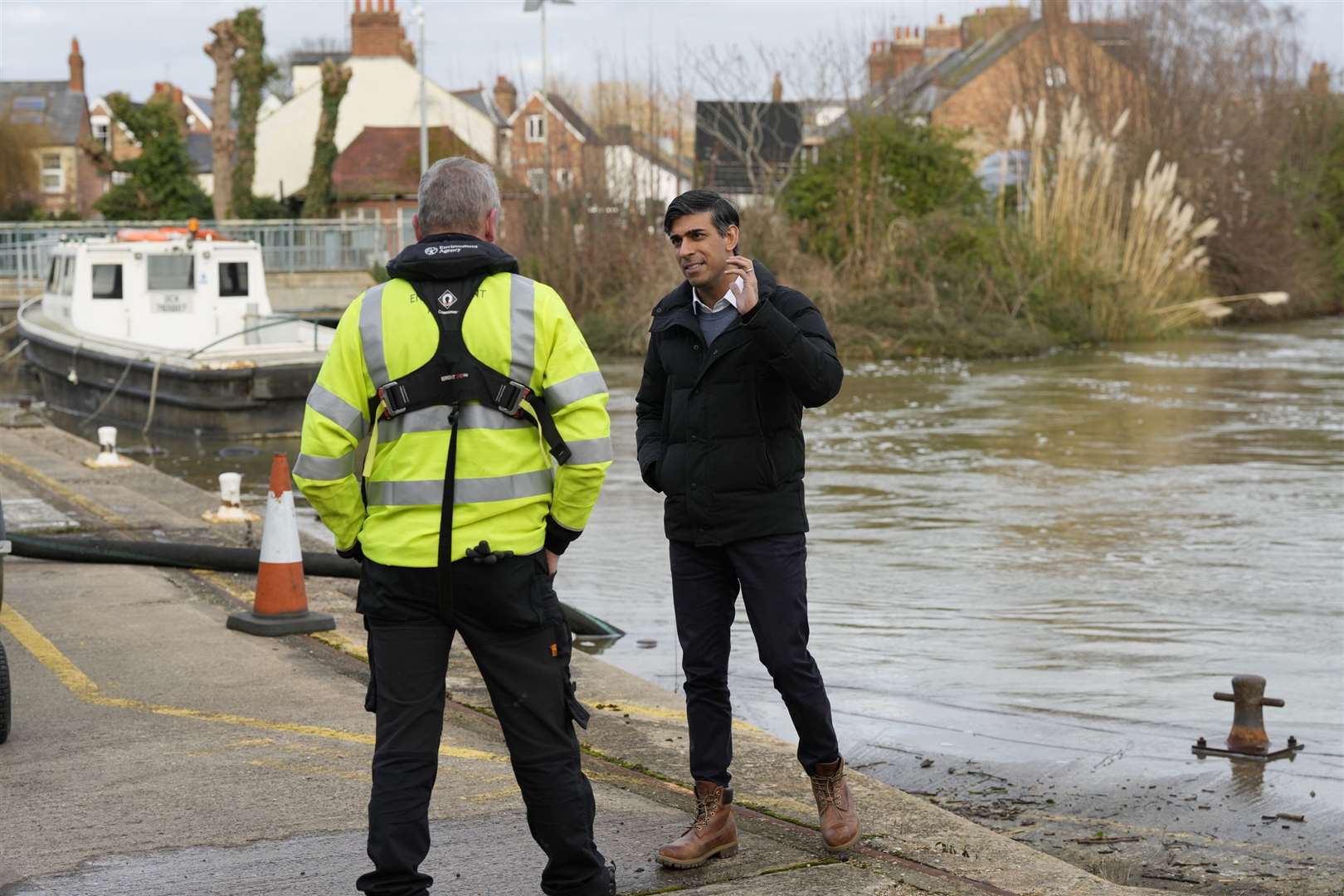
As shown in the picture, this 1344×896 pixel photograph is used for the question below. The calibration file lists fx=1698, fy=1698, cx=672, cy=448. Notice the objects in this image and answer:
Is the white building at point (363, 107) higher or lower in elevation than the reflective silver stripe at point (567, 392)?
higher

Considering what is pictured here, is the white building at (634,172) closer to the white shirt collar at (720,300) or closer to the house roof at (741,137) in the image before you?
the house roof at (741,137)

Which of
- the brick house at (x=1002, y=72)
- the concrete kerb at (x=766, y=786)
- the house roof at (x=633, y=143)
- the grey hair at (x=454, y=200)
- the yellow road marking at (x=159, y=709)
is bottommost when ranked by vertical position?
the concrete kerb at (x=766, y=786)

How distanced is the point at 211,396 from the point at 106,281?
4.60m

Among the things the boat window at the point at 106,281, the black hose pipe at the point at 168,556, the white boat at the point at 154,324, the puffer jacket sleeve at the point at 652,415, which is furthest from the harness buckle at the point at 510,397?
the boat window at the point at 106,281

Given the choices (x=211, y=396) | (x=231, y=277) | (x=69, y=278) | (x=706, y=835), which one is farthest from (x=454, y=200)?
(x=69, y=278)

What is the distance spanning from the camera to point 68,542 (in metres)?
9.59

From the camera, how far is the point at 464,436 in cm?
388

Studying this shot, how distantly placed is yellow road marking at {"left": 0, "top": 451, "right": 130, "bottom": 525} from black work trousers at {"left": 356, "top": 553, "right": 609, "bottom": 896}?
7.96 meters

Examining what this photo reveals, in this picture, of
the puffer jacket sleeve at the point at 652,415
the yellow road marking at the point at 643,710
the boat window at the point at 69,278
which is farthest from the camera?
the boat window at the point at 69,278

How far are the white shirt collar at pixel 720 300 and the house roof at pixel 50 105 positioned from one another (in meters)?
71.9

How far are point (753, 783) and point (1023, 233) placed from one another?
27325mm

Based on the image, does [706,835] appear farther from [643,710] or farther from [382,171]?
[382,171]

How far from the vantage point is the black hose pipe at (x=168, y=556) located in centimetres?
920

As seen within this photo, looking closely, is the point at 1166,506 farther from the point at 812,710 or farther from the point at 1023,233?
the point at 1023,233
